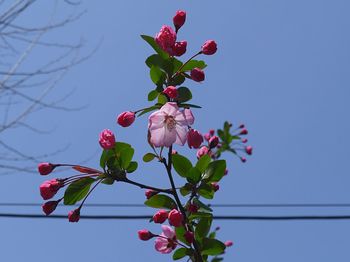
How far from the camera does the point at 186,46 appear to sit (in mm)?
1197

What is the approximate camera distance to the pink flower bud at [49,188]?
117 cm

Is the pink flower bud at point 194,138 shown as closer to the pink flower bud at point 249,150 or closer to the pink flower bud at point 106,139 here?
the pink flower bud at point 106,139

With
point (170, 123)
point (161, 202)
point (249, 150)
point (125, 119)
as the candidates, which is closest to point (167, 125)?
point (170, 123)

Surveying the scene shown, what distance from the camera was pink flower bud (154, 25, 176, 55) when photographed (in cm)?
118

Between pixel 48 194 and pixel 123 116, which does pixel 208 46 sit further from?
pixel 48 194

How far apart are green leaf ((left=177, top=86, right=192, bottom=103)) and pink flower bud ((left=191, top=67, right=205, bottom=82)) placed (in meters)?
0.04

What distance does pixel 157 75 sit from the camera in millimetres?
1239

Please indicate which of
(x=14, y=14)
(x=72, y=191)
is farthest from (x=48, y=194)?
(x=14, y=14)

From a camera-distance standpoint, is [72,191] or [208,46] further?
[208,46]

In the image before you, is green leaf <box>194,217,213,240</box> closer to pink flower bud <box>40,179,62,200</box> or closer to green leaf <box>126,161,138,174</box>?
green leaf <box>126,161,138,174</box>

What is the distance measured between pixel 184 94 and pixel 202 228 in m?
0.36

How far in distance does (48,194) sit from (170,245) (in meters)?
0.38

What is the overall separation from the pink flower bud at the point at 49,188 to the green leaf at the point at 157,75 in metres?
0.37

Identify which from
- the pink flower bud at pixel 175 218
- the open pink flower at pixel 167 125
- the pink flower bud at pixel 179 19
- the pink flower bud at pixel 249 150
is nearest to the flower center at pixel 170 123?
the open pink flower at pixel 167 125
